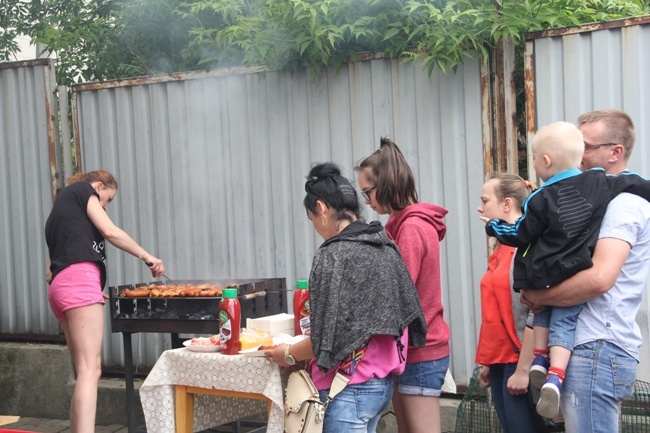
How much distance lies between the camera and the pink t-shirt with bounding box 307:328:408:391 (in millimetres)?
3748

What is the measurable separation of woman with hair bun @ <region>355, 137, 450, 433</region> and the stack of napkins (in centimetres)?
76


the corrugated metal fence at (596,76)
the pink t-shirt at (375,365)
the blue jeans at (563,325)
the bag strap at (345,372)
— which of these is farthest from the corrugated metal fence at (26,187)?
the blue jeans at (563,325)

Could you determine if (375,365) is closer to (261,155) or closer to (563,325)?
(563,325)

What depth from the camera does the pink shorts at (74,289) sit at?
5.71 metres

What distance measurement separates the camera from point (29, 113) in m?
7.92

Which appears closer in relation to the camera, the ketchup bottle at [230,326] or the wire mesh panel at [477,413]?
the ketchup bottle at [230,326]

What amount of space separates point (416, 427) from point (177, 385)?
1.35m

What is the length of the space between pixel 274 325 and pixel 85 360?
1.75 m

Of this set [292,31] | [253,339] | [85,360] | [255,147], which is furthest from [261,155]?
[253,339]

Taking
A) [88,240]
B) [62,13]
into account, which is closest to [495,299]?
[88,240]

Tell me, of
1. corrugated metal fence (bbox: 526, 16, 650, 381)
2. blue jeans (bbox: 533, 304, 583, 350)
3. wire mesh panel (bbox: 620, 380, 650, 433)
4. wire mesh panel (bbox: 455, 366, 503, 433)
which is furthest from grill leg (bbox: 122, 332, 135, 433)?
blue jeans (bbox: 533, 304, 583, 350)

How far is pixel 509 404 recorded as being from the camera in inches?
167

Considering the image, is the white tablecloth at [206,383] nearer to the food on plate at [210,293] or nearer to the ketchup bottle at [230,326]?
the ketchup bottle at [230,326]

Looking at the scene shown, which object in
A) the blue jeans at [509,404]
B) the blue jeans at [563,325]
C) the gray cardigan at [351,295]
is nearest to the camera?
the blue jeans at [563,325]
